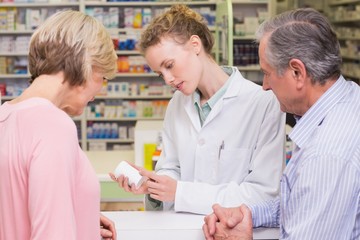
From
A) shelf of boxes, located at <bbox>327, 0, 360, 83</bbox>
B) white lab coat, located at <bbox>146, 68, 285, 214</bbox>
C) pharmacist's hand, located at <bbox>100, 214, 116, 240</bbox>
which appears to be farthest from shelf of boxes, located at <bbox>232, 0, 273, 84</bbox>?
pharmacist's hand, located at <bbox>100, 214, 116, 240</bbox>

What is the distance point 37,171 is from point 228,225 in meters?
0.67

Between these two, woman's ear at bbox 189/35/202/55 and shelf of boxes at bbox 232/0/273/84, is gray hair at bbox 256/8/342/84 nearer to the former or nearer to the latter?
woman's ear at bbox 189/35/202/55

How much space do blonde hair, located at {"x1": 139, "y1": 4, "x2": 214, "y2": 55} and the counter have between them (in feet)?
2.03

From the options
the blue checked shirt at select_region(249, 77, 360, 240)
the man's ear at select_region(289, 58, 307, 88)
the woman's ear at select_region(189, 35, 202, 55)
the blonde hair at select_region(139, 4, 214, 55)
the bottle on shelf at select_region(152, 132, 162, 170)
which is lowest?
the bottle on shelf at select_region(152, 132, 162, 170)

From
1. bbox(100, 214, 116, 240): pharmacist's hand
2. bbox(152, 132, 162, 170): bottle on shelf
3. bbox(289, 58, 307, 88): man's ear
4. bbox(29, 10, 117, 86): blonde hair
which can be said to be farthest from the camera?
bbox(152, 132, 162, 170): bottle on shelf

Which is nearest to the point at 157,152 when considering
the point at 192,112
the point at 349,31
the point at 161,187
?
the point at 192,112

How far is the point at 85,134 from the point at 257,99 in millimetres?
6123

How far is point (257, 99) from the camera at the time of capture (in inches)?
82.7

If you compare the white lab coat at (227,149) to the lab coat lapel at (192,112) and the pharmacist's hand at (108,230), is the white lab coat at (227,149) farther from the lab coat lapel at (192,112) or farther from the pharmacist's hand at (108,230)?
the pharmacist's hand at (108,230)

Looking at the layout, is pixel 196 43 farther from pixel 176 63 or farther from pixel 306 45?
pixel 306 45

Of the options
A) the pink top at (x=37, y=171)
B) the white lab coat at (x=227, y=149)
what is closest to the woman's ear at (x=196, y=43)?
the white lab coat at (x=227, y=149)

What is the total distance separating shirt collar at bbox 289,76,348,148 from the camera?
153 cm

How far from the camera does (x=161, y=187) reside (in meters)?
1.97

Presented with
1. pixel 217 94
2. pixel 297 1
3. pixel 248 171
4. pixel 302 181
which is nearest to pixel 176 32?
pixel 217 94
